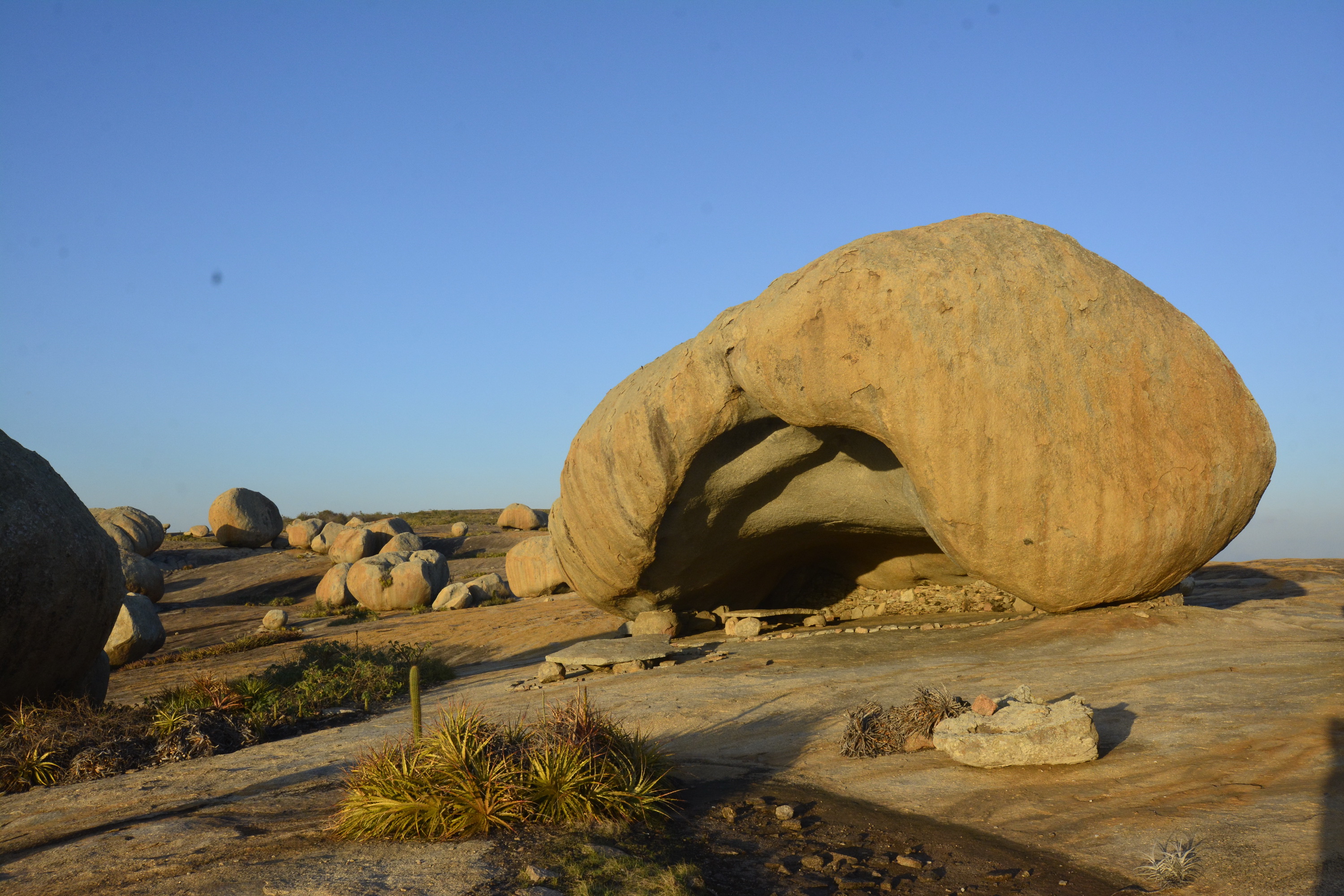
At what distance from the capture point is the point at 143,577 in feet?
89.7

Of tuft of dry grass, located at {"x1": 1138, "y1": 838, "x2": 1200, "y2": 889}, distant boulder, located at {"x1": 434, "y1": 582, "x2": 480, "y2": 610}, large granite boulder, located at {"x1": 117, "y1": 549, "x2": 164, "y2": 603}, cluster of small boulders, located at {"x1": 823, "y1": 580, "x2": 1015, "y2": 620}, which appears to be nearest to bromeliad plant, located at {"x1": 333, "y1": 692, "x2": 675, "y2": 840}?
tuft of dry grass, located at {"x1": 1138, "y1": 838, "x2": 1200, "y2": 889}

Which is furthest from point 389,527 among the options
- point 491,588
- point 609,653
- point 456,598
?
point 609,653

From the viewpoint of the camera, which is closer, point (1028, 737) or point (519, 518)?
point (1028, 737)

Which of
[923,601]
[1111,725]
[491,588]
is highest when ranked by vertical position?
[923,601]

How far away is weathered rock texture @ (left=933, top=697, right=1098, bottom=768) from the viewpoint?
6359 mm

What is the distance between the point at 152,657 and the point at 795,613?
14724mm

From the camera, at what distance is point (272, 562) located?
113 ft

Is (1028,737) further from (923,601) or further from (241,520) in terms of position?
(241,520)

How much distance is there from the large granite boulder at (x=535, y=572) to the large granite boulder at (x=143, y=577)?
1139 cm

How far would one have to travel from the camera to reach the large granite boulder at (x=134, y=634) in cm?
1902

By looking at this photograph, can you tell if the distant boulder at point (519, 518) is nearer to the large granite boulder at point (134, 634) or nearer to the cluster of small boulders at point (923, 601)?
the large granite boulder at point (134, 634)

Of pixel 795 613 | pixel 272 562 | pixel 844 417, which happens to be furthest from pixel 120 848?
pixel 272 562

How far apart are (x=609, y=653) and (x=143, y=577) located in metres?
21.9

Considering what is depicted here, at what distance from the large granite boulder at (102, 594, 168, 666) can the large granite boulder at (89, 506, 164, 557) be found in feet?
49.8
